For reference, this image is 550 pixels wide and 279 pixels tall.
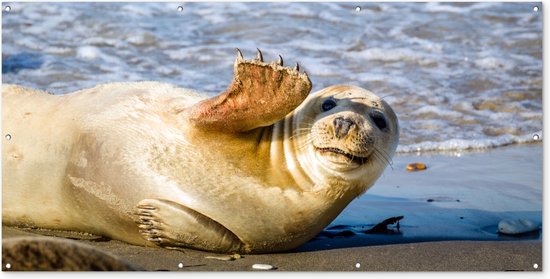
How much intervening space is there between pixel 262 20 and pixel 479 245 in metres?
5.65

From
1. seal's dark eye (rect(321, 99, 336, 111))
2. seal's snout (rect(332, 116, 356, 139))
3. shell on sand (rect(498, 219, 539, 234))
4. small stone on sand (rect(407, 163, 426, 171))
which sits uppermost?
seal's dark eye (rect(321, 99, 336, 111))

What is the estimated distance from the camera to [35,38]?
33.9 feet

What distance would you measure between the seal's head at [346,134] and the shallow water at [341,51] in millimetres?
2750

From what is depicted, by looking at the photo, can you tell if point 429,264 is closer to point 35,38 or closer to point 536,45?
point 536,45

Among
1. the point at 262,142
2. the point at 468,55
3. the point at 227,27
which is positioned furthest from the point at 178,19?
the point at 262,142

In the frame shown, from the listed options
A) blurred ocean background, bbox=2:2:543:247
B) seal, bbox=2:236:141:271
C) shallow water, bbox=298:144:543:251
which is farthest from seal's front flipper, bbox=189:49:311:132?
blurred ocean background, bbox=2:2:543:247

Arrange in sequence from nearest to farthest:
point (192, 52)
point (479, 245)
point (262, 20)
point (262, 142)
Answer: point (262, 142) → point (479, 245) → point (192, 52) → point (262, 20)

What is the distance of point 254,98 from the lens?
4.45 m

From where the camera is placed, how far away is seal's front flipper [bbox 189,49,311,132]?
4328 millimetres

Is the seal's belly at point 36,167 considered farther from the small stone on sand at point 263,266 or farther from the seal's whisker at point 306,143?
the seal's whisker at point 306,143

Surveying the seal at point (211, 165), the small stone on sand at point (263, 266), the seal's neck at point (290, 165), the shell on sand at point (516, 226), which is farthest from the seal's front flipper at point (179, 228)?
the shell on sand at point (516, 226)

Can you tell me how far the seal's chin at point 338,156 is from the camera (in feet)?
14.8

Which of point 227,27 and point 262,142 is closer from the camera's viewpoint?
point 262,142

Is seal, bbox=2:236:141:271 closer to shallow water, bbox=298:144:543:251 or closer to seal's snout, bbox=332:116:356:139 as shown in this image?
seal's snout, bbox=332:116:356:139
